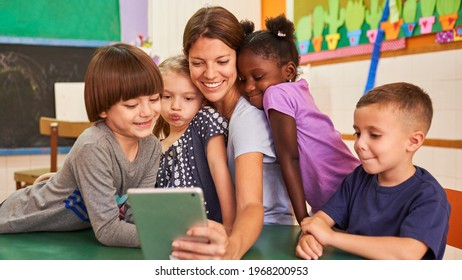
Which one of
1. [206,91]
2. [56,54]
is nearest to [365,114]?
[206,91]

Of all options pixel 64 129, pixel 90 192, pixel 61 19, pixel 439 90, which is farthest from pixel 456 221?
pixel 61 19

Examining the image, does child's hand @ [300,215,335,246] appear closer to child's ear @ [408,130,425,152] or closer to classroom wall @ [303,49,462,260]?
child's ear @ [408,130,425,152]

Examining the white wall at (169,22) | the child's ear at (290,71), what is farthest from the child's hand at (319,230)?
the white wall at (169,22)

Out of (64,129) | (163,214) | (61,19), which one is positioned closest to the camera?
(163,214)

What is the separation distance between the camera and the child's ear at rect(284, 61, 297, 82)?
1638 millimetres

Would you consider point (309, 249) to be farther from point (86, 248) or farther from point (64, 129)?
point (64, 129)

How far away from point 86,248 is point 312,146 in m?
0.68

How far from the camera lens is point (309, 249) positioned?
43.9 inches

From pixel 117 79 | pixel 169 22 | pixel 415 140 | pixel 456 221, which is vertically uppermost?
pixel 169 22

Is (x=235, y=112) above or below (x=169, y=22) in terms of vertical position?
below

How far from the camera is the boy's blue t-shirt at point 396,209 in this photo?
3.57 ft

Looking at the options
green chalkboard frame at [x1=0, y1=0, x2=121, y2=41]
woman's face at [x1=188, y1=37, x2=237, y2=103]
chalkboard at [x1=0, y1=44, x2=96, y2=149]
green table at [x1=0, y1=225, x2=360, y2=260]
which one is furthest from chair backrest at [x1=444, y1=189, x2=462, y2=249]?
green chalkboard frame at [x1=0, y1=0, x2=121, y2=41]

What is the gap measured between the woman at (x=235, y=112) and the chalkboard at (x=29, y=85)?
3539mm

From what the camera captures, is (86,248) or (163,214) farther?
(86,248)
